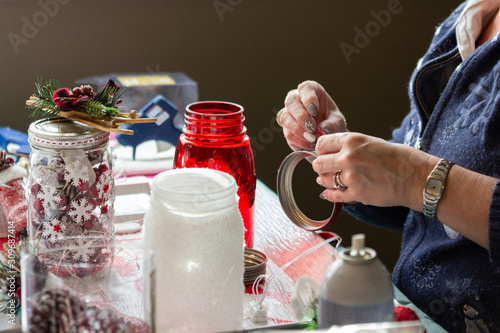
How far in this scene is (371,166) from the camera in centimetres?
92

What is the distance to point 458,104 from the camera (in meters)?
1.15

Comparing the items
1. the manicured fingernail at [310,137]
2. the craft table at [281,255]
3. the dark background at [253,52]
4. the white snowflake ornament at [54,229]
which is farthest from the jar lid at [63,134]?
the dark background at [253,52]

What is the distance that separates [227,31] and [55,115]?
155 centimetres

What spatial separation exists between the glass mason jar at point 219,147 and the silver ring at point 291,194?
0.06 metres

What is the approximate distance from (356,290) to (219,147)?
0.47 metres

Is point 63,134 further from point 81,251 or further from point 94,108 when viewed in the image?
point 81,251

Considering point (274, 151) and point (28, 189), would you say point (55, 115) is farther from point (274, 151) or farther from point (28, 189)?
point (274, 151)

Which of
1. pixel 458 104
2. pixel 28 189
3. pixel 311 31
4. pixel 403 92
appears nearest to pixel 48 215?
pixel 28 189

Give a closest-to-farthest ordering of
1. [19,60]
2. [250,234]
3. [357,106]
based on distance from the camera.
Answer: [250,234] → [19,60] → [357,106]

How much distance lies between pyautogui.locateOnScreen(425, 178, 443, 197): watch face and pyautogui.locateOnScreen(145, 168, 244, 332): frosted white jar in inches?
13.3

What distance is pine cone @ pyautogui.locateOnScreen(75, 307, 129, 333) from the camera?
1.90 ft

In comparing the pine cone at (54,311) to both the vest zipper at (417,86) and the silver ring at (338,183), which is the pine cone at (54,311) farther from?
the vest zipper at (417,86)

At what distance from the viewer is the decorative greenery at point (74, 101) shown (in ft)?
2.81

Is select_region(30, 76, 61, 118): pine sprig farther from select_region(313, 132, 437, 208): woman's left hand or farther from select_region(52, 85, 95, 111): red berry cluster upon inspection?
select_region(313, 132, 437, 208): woman's left hand
